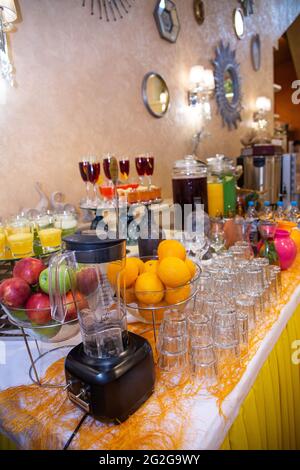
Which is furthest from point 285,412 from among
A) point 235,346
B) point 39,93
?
point 39,93

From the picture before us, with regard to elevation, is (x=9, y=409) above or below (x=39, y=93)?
below

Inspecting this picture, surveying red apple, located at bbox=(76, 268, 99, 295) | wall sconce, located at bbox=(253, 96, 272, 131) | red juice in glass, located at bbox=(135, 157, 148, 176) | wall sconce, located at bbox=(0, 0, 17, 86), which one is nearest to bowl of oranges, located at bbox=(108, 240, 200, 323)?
red apple, located at bbox=(76, 268, 99, 295)

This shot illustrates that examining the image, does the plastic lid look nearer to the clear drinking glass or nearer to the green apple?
the green apple

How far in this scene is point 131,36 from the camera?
2.18 meters

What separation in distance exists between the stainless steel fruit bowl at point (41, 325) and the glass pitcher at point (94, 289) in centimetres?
7

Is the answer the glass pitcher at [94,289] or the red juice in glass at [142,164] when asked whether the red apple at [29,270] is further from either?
the red juice in glass at [142,164]

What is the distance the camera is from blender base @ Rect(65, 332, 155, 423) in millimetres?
472

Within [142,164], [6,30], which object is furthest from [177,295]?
[6,30]

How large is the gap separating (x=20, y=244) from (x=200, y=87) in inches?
96.8

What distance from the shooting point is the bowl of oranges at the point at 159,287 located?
0.65m

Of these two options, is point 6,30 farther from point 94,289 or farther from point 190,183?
point 94,289

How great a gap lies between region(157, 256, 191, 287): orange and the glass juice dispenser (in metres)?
0.87
